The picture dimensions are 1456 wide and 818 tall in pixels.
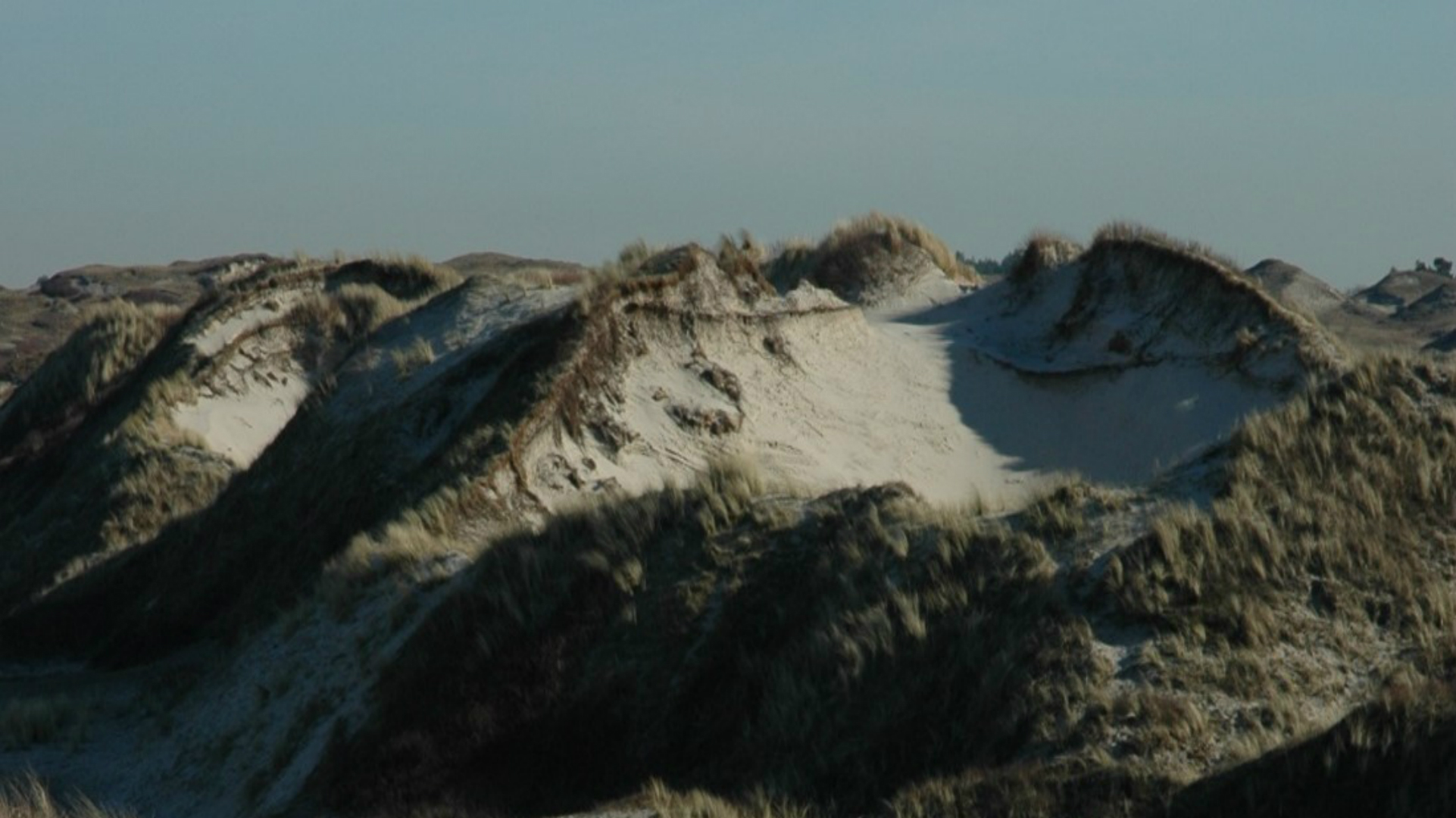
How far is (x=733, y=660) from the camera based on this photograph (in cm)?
1455

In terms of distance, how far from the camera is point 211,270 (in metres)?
74.0

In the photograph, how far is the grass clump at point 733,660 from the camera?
12.8 m

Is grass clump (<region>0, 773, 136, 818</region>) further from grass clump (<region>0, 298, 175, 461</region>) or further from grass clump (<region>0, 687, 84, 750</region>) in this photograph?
grass clump (<region>0, 298, 175, 461</region>)

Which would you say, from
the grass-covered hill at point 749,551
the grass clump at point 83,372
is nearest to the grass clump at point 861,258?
the grass-covered hill at point 749,551

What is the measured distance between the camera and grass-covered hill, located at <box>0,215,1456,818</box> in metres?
12.6

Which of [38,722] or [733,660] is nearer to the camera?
[733,660]

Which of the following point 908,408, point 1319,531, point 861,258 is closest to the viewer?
point 1319,531

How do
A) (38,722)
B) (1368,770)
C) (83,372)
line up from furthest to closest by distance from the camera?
(83,372) → (38,722) → (1368,770)

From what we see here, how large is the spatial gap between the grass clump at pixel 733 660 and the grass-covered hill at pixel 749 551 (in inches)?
1.3

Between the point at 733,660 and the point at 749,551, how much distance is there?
3.84ft

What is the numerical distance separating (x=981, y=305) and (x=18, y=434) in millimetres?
14504

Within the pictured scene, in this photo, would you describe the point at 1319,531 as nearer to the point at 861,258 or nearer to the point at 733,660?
the point at 733,660

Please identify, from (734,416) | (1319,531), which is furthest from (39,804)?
(734,416)

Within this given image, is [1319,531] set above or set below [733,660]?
above
